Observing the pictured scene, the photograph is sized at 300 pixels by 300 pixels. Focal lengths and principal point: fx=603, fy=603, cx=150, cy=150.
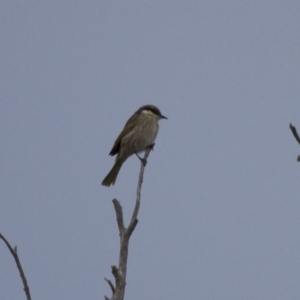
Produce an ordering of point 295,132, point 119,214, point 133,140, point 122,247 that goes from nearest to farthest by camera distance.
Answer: point 295,132 → point 122,247 → point 119,214 → point 133,140

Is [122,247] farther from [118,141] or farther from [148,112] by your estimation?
[148,112]

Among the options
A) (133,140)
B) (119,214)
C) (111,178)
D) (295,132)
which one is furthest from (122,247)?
(133,140)

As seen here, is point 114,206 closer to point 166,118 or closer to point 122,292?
point 122,292

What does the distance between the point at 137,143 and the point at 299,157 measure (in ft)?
21.6

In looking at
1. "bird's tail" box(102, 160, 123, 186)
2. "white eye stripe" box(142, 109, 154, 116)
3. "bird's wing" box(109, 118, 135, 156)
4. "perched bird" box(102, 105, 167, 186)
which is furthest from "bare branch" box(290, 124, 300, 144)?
"white eye stripe" box(142, 109, 154, 116)

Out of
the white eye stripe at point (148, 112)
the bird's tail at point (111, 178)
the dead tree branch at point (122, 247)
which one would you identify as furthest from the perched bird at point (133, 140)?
the dead tree branch at point (122, 247)

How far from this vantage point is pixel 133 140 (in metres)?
9.57

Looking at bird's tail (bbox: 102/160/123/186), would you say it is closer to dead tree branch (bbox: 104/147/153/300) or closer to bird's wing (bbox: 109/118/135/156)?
bird's wing (bbox: 109/118/135/156)

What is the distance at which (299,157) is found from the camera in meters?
3.04

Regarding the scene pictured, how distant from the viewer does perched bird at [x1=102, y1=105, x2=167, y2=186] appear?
9531mm

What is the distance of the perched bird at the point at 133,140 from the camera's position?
9.53m

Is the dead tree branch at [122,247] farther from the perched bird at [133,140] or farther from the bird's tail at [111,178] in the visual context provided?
the perched bird at [133,140]

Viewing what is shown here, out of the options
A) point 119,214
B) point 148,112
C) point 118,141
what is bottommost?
point 119,214

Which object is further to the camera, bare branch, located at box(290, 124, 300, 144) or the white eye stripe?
the white eye stripe
